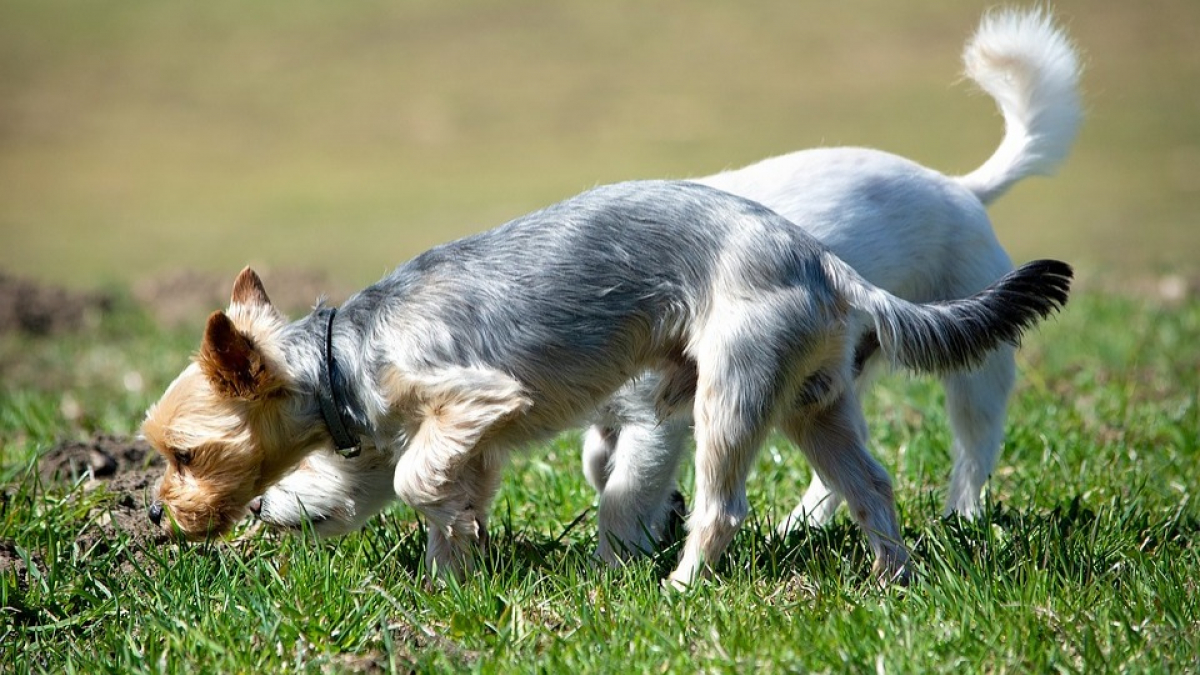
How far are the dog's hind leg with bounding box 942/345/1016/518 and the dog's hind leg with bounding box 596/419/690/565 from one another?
1235mm

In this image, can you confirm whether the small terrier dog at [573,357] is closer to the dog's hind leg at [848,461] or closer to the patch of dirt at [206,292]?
the dog's hind leg at [848,461]

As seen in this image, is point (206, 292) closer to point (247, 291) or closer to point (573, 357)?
point (247, 291)

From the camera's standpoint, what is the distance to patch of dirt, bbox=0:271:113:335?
36.3ft

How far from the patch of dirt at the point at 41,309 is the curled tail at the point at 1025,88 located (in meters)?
8.17

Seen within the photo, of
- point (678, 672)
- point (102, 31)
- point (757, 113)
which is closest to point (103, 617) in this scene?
point (678, 672)

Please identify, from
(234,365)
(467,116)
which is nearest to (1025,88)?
(234,365)

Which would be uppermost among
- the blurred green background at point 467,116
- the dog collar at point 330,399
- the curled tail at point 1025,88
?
the curled tail at point 1025,88

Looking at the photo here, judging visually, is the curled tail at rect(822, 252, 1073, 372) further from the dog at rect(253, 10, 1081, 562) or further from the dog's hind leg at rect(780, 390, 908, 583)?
the dog at rect(253, 10, 1081, 562)

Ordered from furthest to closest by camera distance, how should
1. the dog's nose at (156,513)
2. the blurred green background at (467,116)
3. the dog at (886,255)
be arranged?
the blurred green background at (467,116) → the dog at (886,255) → the dog's nose at (156,513)

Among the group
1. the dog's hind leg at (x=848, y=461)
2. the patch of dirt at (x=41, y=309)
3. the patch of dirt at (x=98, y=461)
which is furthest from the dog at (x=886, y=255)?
the patch of dirt at (x=41, y=309)

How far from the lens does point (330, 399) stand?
445 centimetres

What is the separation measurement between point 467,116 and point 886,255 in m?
25.8

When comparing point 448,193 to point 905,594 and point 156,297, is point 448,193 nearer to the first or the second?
point 156,297

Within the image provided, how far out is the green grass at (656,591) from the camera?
3.54 meters
